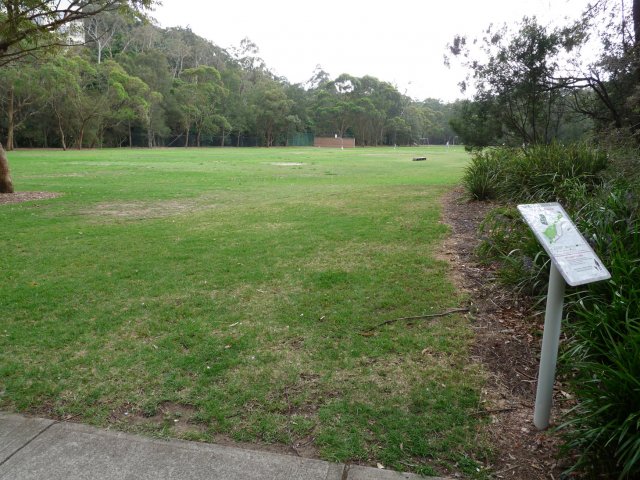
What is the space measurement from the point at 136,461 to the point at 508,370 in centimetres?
271

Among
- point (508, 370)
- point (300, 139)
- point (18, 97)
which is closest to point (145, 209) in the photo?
point (508, 370)

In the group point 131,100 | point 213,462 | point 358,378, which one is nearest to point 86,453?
point 213,462

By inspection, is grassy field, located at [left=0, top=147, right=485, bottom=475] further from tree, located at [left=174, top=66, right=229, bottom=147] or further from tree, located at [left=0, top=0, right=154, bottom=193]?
tree, located at [left=174, top=66, right=229, bottom=147]

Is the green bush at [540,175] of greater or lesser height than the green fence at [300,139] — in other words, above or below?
below

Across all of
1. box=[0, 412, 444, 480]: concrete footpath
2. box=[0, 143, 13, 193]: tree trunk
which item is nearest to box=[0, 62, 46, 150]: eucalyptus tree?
box=[0, 143, 13, 193]: tree trunk

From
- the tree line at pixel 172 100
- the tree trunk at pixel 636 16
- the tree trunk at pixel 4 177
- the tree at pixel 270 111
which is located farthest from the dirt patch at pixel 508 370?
the tree at pixel 270 111

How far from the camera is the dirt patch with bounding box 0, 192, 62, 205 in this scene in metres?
Result: 12.2

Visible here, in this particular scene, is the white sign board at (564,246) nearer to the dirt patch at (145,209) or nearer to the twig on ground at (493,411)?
the twig on ground at (493,411)

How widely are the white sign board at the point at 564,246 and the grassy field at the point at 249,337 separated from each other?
3.83ft

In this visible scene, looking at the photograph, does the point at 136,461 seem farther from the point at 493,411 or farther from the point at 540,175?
the point at 540,175

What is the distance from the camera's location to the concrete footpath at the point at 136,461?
8.61 ft

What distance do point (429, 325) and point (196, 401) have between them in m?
2.23

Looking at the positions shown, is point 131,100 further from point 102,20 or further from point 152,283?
point 152,283

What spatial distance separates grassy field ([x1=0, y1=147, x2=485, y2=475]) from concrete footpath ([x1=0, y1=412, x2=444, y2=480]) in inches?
5.6
